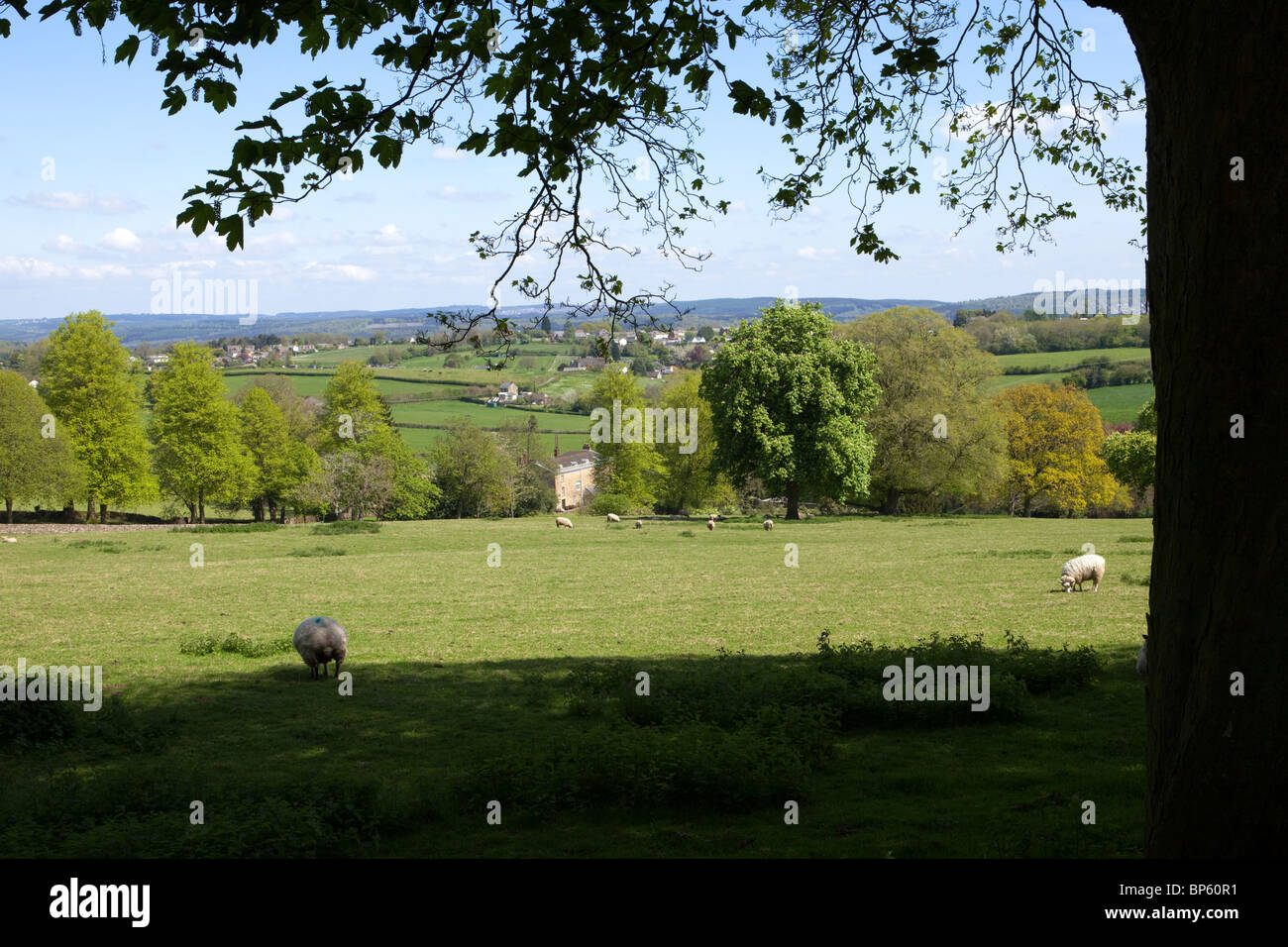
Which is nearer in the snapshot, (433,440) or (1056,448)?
(1056,448)

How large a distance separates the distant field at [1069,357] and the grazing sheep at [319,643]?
9182 centimetres

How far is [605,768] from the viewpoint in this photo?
379 inches

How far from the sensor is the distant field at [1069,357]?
98.8 metres

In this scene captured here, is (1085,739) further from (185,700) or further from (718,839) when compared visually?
(185,700)

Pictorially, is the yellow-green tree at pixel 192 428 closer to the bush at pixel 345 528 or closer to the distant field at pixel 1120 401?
the bush at pixel 345 528

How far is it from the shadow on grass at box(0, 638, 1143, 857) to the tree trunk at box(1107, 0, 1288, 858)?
2.96m

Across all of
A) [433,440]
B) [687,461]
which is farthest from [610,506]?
[433,440]

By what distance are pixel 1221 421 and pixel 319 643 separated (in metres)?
15.2

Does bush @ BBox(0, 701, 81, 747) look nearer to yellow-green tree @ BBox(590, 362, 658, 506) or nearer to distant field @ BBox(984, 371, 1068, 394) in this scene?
yellow-green tree @ BBox(590, 362, 658, 506)

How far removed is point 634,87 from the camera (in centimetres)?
954

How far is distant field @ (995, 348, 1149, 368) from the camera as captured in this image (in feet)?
324

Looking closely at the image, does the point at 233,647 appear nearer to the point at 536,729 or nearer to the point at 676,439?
the point at 536,729

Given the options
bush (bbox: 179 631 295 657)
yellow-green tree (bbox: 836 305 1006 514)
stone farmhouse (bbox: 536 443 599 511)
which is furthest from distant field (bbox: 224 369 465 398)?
bush (bbox: 179 631 295 657)

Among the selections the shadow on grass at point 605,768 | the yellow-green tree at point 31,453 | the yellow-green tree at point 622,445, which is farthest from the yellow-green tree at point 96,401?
the shadow on grass at point 605,768
